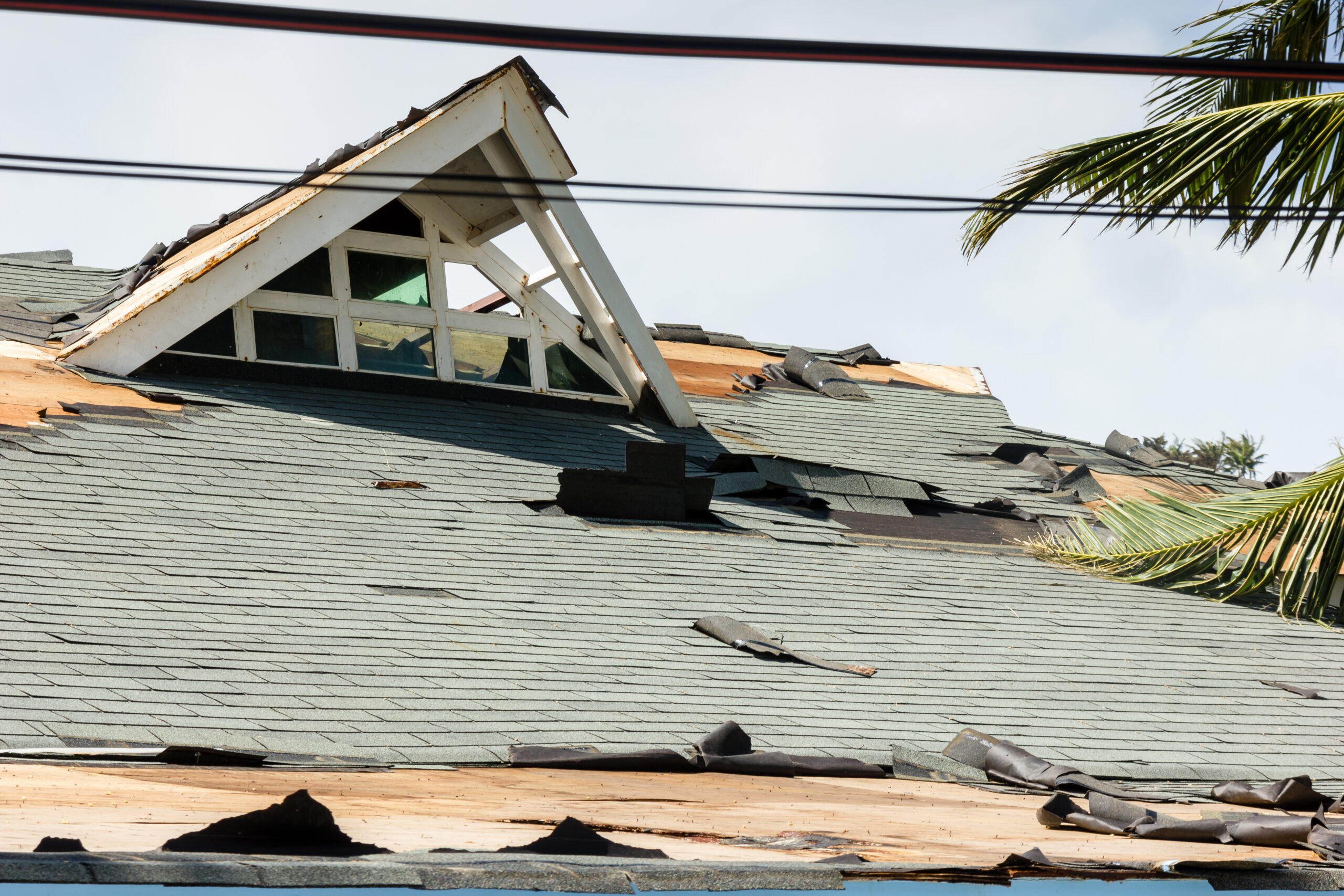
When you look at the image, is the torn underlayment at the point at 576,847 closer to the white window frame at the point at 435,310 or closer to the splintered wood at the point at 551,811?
the splintered wood at the point at 551,811

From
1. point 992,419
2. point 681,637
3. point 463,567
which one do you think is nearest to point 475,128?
point 463,567

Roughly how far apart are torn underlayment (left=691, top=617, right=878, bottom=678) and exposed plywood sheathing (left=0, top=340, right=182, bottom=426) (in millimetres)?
4585

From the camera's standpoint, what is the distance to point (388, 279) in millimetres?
11047

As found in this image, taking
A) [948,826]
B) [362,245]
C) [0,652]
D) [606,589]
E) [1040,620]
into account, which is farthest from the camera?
[362,245]

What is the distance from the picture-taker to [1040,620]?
881 centimetres

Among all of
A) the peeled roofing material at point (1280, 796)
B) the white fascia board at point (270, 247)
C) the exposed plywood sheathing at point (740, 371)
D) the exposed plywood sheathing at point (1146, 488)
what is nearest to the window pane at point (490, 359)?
the white fascia board at point (270, 247)

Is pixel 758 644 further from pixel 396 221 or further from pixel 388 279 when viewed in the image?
pixel 396 221

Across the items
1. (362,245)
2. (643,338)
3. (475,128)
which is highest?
(475,128)

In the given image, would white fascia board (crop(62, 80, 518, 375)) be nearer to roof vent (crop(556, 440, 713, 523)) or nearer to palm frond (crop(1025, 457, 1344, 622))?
roof vent (crop(556, 440, 713, 523))

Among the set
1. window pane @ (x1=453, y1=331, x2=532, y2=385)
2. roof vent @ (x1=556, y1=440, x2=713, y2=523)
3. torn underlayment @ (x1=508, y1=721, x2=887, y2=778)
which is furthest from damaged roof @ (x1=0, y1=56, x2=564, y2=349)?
torn underlayment @ (x1=508, y1=721, x2=887, y2=778)

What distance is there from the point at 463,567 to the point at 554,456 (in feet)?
8.54

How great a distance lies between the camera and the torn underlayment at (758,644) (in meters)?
7.27

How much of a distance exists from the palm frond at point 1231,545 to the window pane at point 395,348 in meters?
5.47

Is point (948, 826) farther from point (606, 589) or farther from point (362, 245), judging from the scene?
point (362, 245)
